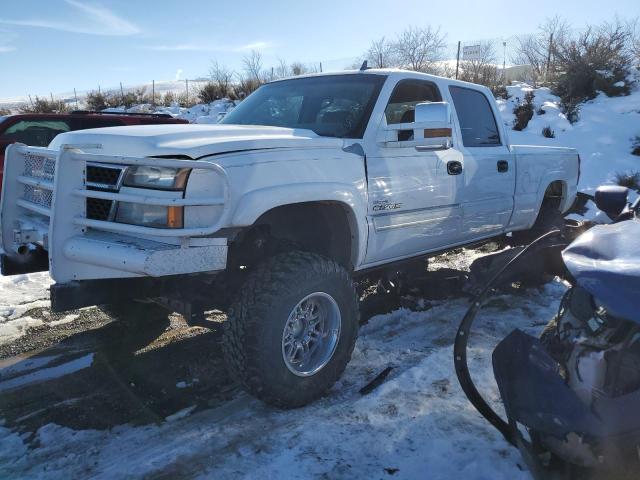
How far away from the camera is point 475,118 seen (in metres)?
4.85

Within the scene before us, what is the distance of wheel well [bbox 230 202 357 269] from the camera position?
3180 mm

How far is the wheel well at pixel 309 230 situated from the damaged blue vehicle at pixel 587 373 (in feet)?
4.28

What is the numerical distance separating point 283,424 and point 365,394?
0.57 meters

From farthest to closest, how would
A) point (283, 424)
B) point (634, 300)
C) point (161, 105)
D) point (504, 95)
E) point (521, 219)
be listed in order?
1. point (161, 105)
2. point (504, 95)
3. point (521, 219)
4. point (283, 424)
5. point (634, 300)

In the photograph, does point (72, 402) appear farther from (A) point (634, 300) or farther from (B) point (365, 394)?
(A) point (634, 300)

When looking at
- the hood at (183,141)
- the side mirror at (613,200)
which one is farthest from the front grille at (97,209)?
the side mirror at (613,200)

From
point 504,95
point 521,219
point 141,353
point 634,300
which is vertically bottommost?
point 141,353

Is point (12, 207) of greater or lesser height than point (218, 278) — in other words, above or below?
above

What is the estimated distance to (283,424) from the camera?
9.58ft

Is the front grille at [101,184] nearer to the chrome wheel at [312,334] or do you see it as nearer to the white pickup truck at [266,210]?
the white pickup truck at [266,210]

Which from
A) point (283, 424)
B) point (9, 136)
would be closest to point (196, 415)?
point (283, 424)

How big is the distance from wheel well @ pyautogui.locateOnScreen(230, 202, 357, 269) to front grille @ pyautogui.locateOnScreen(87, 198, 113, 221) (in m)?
0.74

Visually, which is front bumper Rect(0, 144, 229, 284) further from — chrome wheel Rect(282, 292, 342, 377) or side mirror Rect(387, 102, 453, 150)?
side mirror Rect(387, 102, 453, 150)

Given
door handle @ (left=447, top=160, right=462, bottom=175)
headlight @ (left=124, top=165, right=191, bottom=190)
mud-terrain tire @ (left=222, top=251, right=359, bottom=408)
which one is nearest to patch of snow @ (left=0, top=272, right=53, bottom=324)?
headlight @ (left=124, top=165, right=191, bottom=190)
